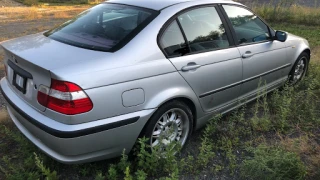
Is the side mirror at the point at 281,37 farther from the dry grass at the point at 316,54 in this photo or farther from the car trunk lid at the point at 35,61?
the car trunk lid at the point at 35,61

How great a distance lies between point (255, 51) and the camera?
12.7 feet

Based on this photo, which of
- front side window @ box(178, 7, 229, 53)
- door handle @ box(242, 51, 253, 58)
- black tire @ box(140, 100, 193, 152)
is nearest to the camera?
black tire @ box(140, 100, 193, 152)

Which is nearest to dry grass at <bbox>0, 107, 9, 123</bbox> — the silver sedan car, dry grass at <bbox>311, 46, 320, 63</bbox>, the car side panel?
the silver sedan car

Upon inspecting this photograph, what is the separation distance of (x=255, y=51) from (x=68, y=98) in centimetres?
247

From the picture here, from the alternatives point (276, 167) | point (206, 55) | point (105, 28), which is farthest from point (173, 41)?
point (276, 167)

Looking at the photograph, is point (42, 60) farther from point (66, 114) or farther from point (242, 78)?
point (242, 78)

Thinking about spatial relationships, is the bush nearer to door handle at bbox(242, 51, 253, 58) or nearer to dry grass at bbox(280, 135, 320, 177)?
dry grass at bbox(280, 135, 320, 177)

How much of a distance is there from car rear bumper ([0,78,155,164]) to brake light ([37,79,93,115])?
121mm

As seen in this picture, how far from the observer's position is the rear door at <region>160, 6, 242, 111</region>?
309 cm

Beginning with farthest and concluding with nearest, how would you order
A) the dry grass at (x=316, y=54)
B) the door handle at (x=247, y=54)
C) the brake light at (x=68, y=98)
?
the dry grass at (x=316, y=54) → the door handle at (x=247, y=54) → the brake light at (x=68, y=98)

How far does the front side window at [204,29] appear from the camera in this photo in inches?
128

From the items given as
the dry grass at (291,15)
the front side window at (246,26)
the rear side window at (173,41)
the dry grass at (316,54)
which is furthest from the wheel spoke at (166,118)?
the dry grass at (291,15)

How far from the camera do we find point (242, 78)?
12.3 ft

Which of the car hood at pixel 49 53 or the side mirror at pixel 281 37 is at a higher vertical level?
the side mirror at pixel 281 37
